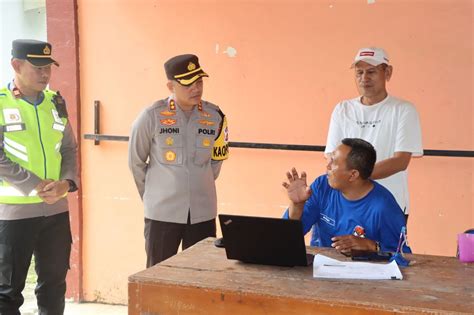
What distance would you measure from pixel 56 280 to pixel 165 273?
1.40m

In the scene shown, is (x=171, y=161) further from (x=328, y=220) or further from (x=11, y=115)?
(x=328, y=220)

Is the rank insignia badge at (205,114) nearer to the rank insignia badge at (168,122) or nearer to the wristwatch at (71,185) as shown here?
the rank insignia badge at (168,122)

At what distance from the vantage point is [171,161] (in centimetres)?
313

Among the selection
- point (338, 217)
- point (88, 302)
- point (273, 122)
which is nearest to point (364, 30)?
point (273, 122)

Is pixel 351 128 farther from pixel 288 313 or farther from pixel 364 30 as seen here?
pixel 288 313

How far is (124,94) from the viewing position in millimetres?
4207

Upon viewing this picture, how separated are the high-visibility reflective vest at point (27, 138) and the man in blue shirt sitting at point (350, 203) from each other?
134 centimetres

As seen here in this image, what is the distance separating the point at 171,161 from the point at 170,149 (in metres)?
0.06

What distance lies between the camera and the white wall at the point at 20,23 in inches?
226

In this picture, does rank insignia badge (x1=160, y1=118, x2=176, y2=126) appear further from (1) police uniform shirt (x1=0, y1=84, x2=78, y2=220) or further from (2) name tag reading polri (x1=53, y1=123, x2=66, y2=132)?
(1) police uniform shirt (x1=0, y1=84, x2=78, y2=220)

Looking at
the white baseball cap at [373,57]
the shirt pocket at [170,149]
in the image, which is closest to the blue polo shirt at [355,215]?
the white baseball cap at [373,57]

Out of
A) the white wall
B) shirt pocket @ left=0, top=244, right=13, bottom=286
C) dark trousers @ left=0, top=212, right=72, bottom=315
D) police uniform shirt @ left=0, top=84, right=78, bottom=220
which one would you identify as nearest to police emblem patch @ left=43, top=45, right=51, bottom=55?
police uniform shirt @ left=0, top=84, right=78, bottom=220

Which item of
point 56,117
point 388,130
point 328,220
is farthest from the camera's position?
point 56,117

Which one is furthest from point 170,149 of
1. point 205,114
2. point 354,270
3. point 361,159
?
point 354,270
